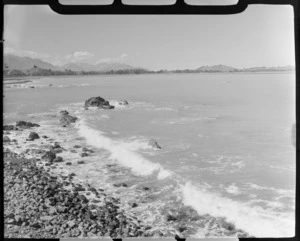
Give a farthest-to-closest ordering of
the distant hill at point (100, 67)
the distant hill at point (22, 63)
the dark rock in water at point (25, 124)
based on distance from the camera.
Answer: the distant hill at point (100, 67), the dark rock in water at point (25, 124), the distant hill at point (22, 63)

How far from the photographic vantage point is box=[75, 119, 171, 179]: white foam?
242cm

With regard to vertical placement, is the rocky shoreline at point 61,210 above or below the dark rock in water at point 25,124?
below

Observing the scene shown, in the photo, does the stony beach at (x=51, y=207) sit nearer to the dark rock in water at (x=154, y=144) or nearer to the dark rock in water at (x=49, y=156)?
the dark rock in water at (x=49, y=156)

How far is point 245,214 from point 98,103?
4.33 feet

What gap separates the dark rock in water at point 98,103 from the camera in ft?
8.09

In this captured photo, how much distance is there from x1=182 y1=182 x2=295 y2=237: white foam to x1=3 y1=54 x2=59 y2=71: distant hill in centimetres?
137

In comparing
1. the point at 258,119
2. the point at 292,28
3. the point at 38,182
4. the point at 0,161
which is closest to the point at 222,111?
the point at 258,119

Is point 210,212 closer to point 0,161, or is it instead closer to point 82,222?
point 82,222

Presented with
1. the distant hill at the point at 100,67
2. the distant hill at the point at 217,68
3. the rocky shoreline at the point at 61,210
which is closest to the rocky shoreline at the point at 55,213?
the rocky shoreline at the point at 61,210

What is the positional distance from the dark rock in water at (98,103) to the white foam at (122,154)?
5.6 inches

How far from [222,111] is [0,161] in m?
1.60

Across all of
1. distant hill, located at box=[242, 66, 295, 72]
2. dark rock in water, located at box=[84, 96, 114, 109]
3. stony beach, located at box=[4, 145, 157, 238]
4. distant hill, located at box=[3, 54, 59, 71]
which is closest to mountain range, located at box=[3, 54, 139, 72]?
distant hill, located at box=[3, 54, 59, 71]

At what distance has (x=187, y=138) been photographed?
7.86 ft

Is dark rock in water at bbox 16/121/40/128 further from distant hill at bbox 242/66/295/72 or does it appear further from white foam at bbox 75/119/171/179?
distant hill at bbox 242/66/295/72
